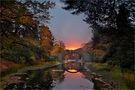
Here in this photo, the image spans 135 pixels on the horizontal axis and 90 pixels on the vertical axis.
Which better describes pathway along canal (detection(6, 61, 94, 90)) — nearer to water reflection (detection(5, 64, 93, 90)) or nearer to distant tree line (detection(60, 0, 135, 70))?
water reflection (detection(5, 64, 93, 90))

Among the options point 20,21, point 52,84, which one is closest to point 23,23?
point 20,21

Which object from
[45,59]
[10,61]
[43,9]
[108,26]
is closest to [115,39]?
[108,26]

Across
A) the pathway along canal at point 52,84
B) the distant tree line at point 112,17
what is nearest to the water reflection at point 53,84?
the pathway along canal at point 52,84

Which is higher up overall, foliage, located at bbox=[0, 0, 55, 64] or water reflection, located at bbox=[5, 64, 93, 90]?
foliage, located at bbox=[0, 0, 55, 64]

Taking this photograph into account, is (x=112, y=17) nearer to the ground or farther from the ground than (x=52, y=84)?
farther from the ground

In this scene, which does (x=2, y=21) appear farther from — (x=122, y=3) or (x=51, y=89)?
(x=122, y=3)

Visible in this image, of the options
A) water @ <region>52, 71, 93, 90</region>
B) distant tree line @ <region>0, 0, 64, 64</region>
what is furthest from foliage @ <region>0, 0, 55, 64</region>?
water @ <region>52, 71, 93, 90</region>

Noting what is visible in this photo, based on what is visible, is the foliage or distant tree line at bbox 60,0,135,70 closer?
the foliage

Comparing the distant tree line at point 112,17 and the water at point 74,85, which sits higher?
the distant tree line at point 112,17

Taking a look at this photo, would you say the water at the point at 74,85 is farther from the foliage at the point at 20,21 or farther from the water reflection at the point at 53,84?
the foliage at the point at 20,21

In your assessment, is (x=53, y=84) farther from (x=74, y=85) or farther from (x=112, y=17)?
(x=112, y=17)

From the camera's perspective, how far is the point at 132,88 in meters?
27.2

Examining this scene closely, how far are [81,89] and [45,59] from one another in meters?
90.5

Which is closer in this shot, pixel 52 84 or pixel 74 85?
pixel 74 85
